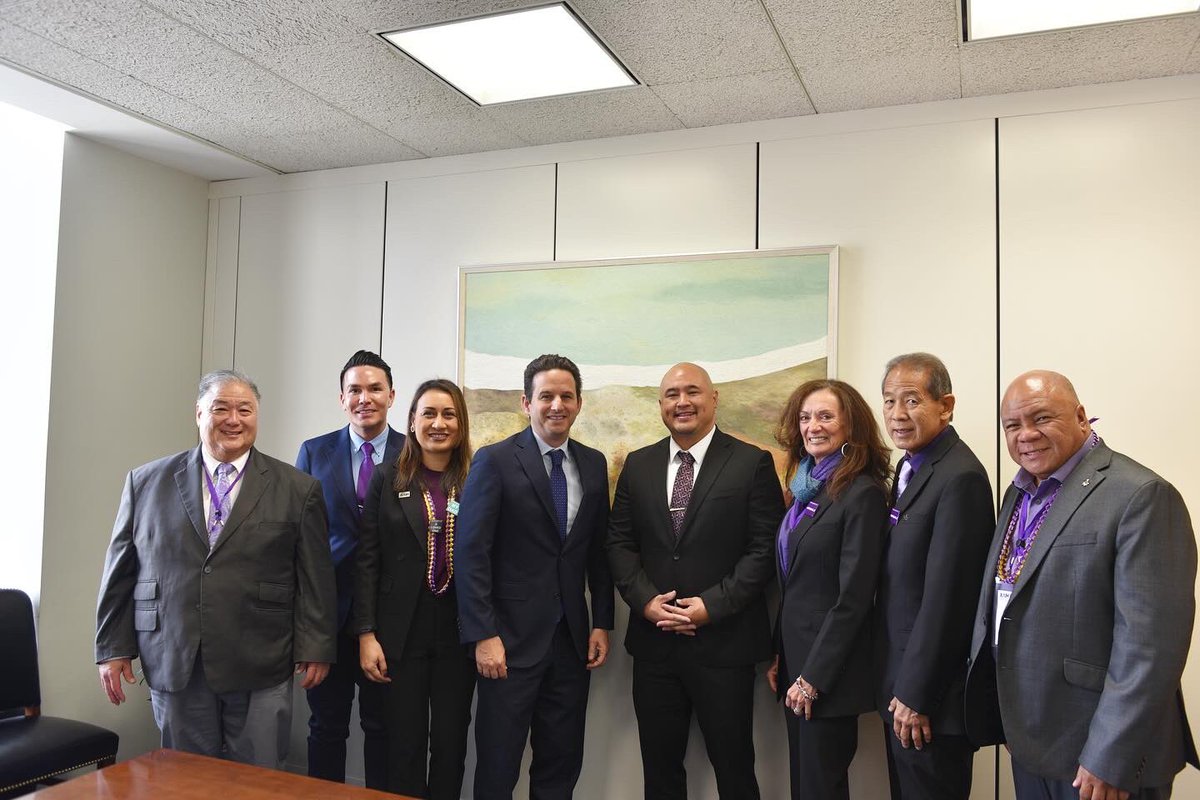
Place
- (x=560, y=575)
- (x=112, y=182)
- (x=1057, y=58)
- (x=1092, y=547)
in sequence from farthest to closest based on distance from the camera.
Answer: (x=112, y=182)
(x=560, y=575)
(x=1057, y=58)
(x=1092, y=547)

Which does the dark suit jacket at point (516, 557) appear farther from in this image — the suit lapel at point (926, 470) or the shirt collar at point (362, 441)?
the suit lapel at point (926, 470)

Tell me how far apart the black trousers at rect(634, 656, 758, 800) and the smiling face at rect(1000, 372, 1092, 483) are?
145 centimetres

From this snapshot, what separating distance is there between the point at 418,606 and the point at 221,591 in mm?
736

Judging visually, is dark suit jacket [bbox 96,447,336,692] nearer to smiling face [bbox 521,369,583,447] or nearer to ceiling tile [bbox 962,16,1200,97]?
smiling face [bbox 521,369,583,447]

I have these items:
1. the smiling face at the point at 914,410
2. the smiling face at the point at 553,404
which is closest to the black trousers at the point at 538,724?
the smiling face at the point at 553,404

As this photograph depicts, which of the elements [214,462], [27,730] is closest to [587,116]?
[214,462]

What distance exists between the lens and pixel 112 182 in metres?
4.45

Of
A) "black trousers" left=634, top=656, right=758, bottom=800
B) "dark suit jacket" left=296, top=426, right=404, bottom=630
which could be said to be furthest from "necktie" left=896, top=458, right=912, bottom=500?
"dark suit jacket" left=296, top=426, right=404, bottom=630

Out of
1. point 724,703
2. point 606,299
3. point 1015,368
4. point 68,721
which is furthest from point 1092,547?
point 68,721

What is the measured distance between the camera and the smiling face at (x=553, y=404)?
136 inches

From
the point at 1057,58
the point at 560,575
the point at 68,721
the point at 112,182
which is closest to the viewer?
the point at 1057,58

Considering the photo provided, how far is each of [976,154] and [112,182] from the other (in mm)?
4240

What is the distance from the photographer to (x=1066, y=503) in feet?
7.92

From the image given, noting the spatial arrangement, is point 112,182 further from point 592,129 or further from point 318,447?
point 592,129
